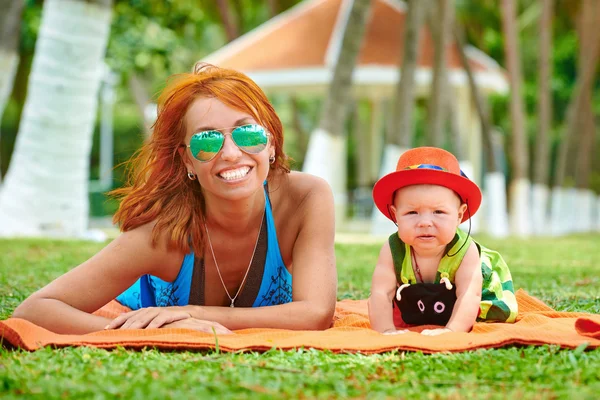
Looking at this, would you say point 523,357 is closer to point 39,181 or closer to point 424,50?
point 39,181

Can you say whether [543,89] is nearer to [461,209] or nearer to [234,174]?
[461,209]

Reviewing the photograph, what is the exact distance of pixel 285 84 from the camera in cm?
2031

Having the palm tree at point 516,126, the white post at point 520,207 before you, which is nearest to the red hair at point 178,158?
the palm tree at point 516,126

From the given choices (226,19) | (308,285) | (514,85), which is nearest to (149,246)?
(308,285)

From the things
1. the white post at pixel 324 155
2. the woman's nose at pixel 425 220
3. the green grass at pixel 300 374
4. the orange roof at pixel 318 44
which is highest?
the orange roof at pixel 318 44

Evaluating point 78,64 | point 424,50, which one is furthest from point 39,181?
point 424,50

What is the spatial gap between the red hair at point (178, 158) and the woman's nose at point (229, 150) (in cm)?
16

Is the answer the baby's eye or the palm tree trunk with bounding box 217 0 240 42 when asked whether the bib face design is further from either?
the palm tree trunk with bounding box 217 0 240 42

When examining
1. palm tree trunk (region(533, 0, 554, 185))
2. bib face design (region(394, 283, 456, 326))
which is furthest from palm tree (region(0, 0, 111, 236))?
palm tree trunk (region(533, 0, 554, 185))

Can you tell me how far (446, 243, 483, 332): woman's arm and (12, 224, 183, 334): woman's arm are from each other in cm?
130

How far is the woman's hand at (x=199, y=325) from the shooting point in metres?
4.00

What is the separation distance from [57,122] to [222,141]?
6.89 m

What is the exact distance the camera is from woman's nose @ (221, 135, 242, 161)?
4117 mm

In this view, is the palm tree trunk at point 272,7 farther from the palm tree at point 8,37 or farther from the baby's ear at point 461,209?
the baby's ear at point 461,209
